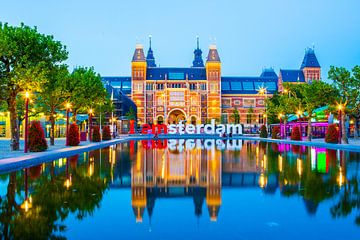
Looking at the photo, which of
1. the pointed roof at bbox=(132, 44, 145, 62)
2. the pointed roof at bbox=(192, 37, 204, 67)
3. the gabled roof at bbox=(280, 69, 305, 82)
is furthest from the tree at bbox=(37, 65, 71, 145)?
the pointed roof at bbox=(192, 37, 204, 67)

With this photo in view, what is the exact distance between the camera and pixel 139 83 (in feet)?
299

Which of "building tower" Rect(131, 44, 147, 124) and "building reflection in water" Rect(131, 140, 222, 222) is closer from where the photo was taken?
"building reflection in water" Rect(131, 140, 222, 222)

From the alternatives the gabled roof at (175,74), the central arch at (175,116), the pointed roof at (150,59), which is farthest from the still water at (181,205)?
the pointed roof at (150,59)

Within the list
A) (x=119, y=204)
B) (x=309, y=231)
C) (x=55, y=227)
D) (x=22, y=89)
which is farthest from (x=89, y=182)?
(x=22, y=89)

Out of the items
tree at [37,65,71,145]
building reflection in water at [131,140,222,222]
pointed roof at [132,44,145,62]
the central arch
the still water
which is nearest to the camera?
the still water

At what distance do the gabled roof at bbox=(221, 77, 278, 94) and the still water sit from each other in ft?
288

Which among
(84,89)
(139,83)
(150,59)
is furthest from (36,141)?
(150,59)

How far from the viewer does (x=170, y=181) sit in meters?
9.89

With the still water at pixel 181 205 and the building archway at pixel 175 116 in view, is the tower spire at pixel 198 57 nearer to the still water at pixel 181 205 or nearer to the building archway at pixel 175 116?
the building archway at pixel 175 116

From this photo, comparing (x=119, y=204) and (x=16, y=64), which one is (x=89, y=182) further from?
(x=16, y=64)

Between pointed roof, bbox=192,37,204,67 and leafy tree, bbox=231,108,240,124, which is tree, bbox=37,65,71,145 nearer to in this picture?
leafy tree, bbox=231,108,240,124

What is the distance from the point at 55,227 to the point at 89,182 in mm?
4230

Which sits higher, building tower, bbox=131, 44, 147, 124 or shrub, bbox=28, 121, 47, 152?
building tower, bbox=131, 44, 147, 124

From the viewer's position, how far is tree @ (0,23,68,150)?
18.1 metres
